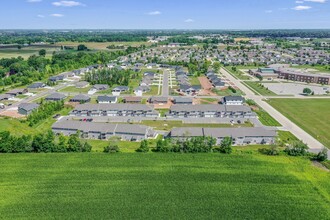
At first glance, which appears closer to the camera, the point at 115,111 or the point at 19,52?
the point at 115,111

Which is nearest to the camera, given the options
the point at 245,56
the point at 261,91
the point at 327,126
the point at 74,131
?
the point at 74,131

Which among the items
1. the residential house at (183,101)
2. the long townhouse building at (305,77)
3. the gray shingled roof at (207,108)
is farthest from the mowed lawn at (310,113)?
the long townhouse building at (305,77)

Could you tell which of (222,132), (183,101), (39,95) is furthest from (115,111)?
(39,95)

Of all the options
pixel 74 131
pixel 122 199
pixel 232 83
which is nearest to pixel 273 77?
pixel 232 83

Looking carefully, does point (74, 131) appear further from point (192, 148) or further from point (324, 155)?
point (324, 155)

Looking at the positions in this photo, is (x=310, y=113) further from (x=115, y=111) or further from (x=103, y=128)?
(x=103, y=128)

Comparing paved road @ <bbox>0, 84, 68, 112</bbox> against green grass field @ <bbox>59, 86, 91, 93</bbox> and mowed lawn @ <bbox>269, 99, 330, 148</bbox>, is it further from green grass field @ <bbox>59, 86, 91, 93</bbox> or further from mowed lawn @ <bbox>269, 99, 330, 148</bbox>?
mowed lawn @ <bbox>269, 99, 330, 148</bbox>

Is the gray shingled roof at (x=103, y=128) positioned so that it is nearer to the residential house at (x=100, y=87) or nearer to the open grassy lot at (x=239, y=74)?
the residential house at (x=100, y=87)
